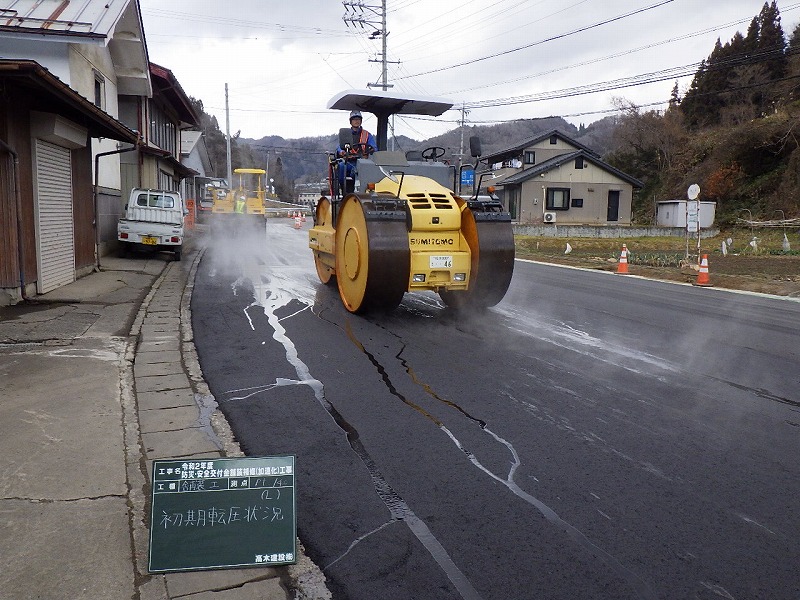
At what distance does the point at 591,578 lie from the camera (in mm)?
2816

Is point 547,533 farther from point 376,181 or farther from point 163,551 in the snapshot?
point 376,181

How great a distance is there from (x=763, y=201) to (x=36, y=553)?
3744cm

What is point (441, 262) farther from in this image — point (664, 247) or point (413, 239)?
point (664, 247)

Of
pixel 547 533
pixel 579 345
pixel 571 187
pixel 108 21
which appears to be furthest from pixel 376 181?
pixel 571 187

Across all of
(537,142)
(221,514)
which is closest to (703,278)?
(221,514)

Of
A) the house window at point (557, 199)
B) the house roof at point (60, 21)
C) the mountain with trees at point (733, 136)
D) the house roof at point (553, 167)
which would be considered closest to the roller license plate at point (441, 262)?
the house roof at point (60, 21)

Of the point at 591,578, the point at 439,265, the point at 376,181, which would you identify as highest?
the point at 376,181

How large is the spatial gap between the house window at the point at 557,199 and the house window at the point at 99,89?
3013 cm

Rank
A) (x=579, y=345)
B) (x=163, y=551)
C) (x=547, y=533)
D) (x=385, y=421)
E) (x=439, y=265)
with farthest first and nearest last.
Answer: (x=439, y=265) < (x=579, y=345) < (x=385, y=421) < (x=547, y=533) < (x=163, y=551)

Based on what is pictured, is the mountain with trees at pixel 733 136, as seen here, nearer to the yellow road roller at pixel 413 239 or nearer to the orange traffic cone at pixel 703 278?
the orange traffic cone at pixel 703 278

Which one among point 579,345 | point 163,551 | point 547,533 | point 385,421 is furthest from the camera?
point 579,345

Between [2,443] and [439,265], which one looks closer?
[2,443]

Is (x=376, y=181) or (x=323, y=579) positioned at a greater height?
(x=376, y=181)

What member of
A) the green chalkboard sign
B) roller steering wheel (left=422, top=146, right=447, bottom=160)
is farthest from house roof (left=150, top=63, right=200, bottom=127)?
the green chalkboard sign
